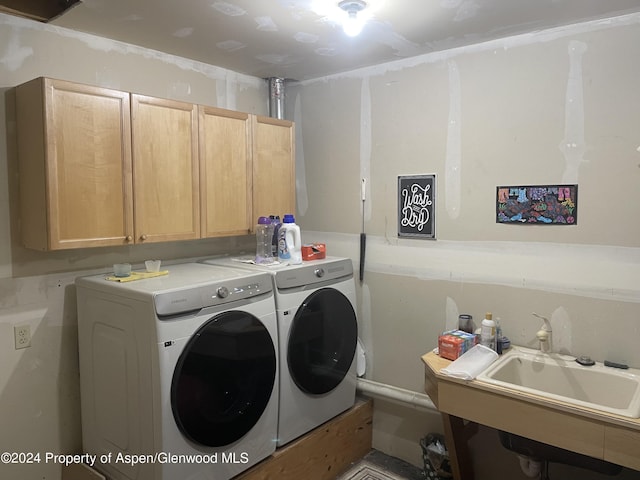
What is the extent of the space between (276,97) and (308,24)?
100 cm

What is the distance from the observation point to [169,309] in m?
1.80

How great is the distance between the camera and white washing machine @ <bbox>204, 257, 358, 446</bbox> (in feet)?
7.65

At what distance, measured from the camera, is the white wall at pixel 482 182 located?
2113mm

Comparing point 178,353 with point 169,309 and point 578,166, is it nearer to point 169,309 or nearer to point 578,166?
point 169,309

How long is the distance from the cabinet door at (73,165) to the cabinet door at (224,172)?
0.43 m

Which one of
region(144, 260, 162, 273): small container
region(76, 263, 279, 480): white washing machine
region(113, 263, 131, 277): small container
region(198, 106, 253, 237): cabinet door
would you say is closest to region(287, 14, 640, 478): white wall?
Answer: region(198, 106, 253, 237): cabinet door

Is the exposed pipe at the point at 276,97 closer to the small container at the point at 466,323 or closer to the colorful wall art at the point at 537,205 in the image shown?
the colorful wall art at the point at 537,205

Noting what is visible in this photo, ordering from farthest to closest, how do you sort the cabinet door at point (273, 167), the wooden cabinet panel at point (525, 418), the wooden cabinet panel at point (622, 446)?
the cabinet door at point (273, 167)
the wooden cabinet panel at point (525, 418)
the wooden cabinet panel at point (622, 446)

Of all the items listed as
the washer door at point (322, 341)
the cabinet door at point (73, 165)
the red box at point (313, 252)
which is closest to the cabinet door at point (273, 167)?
the red box at point (313, 252)

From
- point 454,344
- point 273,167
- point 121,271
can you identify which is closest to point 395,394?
point 454,344

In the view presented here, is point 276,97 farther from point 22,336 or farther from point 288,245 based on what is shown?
point 22,336

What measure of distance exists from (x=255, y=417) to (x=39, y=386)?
1.04 meters

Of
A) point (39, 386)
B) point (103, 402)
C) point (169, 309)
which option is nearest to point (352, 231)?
point (169, 309)

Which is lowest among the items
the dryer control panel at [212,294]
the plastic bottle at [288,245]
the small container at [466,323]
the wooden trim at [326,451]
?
the wooden trim at [326,451]
